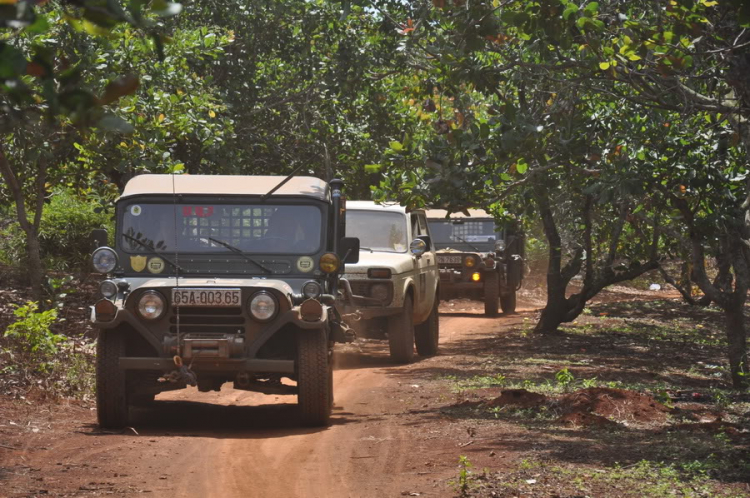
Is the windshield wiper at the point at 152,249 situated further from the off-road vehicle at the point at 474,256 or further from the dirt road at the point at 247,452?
the off-road vehicle at the point at 474,256

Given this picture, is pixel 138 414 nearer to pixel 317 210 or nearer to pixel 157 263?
pixel 157 263

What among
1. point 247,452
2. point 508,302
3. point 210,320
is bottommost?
point 247,452

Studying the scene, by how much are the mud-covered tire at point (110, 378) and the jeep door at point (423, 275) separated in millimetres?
5927

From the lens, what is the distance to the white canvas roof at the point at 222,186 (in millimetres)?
9164

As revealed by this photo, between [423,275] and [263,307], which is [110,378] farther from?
[423,275]

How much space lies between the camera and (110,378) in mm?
8062

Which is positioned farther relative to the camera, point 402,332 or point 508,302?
point 508,302

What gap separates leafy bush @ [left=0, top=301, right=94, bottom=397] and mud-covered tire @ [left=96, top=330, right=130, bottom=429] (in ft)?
5.73

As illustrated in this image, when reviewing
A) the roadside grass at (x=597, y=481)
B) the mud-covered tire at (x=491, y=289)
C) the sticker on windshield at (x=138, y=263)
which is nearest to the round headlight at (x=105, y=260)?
the sticker on windshield at (x=138, y=263)

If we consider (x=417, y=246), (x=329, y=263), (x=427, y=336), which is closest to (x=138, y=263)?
(x=329, y=263)

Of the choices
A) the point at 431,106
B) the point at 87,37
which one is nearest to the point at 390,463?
the point at 87,37

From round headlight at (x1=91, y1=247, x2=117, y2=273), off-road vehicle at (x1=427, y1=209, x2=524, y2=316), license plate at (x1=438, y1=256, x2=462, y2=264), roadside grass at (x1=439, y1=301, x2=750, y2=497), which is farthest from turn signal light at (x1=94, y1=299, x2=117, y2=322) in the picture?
license plate at (x1=438, y1=256, x2=462, y2=264)

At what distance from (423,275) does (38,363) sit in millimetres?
5651

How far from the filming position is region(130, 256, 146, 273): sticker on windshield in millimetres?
8984
